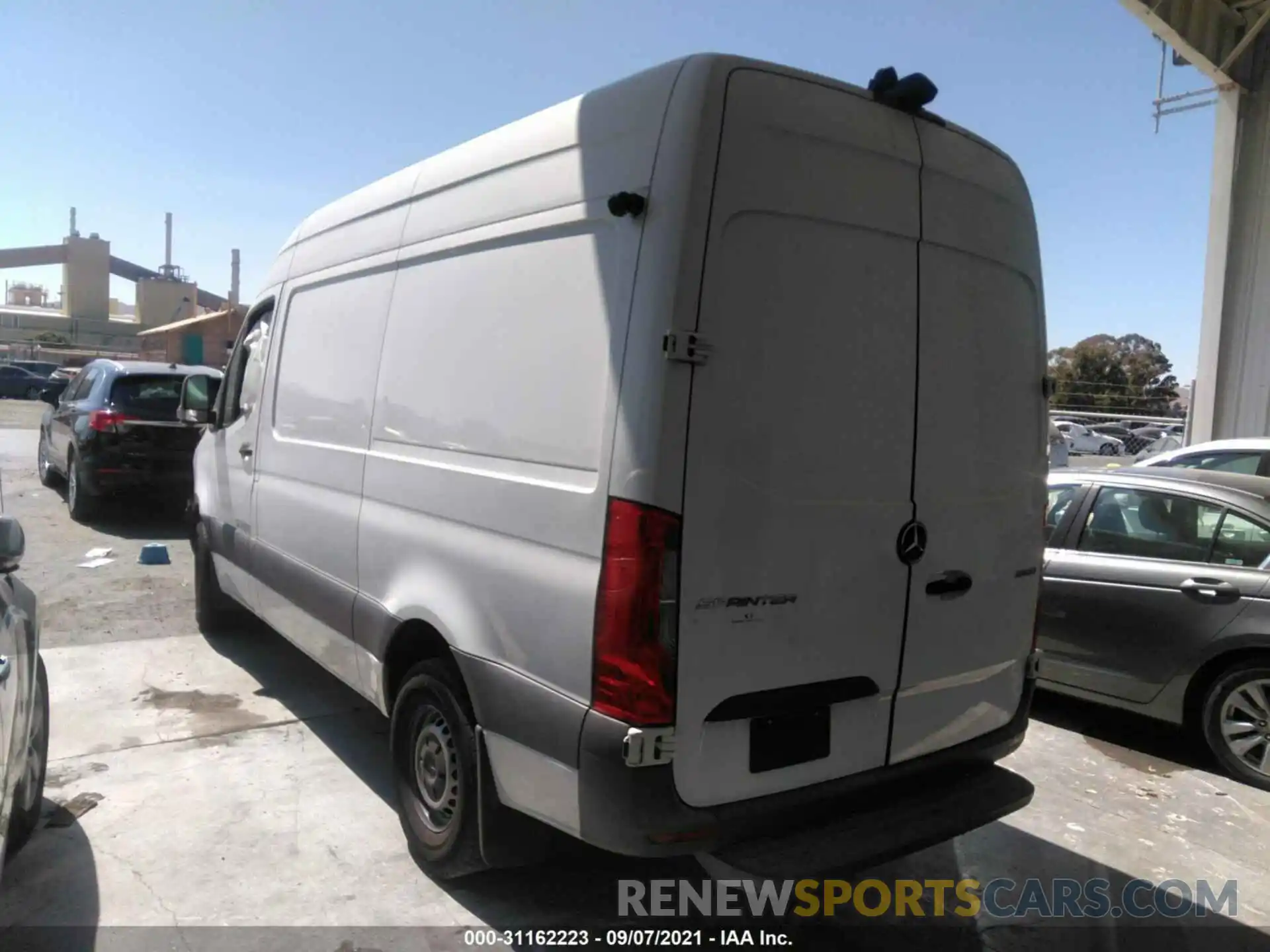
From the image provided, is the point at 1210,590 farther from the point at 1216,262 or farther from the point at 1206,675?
the point at 1216,262

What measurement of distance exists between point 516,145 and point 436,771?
2268 mm

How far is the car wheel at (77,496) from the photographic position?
32.3 ft

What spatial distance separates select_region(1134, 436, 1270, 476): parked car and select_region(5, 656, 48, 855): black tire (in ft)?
25.3

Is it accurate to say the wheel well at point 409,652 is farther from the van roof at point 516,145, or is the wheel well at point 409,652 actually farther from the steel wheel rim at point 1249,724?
the steel wheel rim at point 1249,724

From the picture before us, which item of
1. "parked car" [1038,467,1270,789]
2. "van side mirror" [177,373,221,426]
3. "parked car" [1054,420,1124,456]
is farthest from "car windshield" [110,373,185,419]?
"parked car" [1054,420,1124,456]

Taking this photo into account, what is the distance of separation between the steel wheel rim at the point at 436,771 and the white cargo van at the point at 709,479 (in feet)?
0.05

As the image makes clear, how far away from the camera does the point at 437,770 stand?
3459 millimetres

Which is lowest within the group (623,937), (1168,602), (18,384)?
(623,937)

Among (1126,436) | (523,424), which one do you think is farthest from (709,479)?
(1126,436)

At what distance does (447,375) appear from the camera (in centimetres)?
338

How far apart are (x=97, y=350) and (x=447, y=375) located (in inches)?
2520

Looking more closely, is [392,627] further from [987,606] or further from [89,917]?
[987,606]

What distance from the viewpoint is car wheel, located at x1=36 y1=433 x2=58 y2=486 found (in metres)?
12.4

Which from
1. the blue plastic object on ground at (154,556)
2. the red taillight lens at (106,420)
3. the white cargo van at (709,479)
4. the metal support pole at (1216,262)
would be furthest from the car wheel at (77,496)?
the metal support pole at (1216,262)
